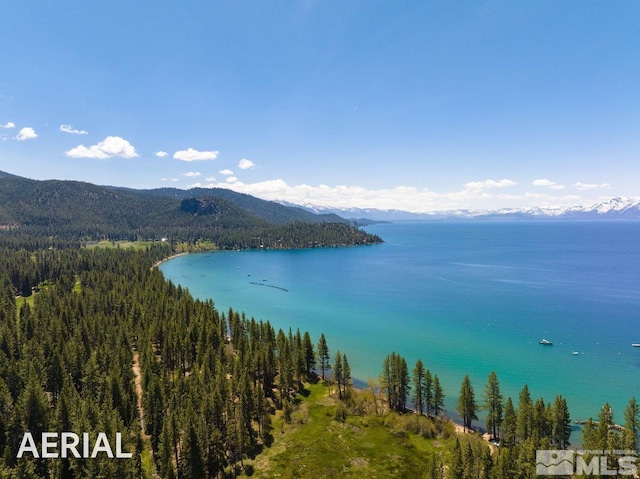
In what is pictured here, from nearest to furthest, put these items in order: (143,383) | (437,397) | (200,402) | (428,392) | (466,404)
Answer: (200,402) < (466,404) < (437,397) < (143,383) < (428,392)

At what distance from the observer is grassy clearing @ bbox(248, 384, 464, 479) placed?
56.8 m

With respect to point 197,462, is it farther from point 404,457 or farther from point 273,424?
point 404,457

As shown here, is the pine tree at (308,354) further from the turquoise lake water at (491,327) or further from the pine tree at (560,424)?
the pine tree at (560,424)

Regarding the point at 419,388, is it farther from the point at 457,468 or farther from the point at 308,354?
the point at 308,354

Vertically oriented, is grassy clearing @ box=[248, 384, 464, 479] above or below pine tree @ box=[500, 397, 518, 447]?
below

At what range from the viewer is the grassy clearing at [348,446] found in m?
56.8

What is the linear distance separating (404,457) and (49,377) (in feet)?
246

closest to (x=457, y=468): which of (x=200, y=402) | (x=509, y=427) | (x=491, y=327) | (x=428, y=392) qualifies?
(x=509, y=427)

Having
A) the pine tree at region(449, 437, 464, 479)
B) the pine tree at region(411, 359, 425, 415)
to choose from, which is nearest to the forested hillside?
the pine tree at region(411, 359, 425, 415)

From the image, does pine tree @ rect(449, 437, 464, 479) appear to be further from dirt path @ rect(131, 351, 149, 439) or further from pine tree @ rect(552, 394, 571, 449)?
dirt path @ rect(131, 351, 149, 439)

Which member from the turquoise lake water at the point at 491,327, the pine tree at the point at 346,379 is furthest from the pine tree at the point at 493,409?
the pine tree at the point at 346,379

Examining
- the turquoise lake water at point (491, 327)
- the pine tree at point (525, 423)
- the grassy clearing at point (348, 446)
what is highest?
the pine tree at point (525, 423)

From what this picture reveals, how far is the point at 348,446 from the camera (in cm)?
6334

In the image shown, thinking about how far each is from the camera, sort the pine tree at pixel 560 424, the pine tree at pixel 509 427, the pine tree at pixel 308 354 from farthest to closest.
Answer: the pine tree at pixel 308 354 → the pine tree at pixel 509 427 → the pine tree at pixel 560 424
